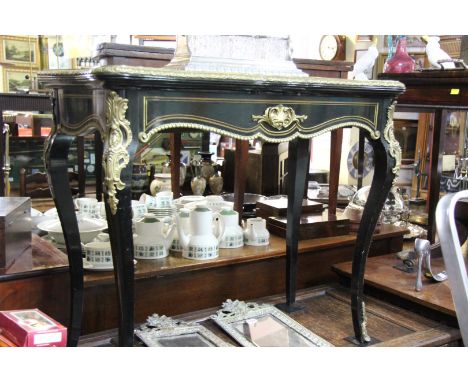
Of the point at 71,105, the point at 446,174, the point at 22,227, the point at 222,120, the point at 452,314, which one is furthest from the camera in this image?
the point at 446,174

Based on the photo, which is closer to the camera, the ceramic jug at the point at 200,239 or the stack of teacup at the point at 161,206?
the ceramic jug at the point at 200,239

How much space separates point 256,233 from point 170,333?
20.9 inches

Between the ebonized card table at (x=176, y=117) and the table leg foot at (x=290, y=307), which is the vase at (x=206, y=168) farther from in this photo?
the ebonized card table at (x=176, y=117)

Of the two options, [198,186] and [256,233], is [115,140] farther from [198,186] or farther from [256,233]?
[198,186]

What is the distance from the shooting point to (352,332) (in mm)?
1684

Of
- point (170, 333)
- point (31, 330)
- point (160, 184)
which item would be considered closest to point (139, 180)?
point (160, 184)

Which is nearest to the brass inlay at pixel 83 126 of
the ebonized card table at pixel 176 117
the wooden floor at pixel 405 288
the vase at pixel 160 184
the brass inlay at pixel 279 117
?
the ebonized card table at pixel 176 117

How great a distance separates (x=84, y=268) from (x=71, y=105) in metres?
0.50

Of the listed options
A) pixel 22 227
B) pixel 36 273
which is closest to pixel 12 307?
pixel 36 273

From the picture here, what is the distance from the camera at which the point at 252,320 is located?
1.72 m

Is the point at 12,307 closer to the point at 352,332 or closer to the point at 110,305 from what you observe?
the point at 110,305

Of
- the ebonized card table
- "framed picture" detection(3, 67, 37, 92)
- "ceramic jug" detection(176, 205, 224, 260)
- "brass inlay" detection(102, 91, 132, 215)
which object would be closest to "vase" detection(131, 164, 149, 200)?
"ceramic jug" detection(176, 205, 224, 260)

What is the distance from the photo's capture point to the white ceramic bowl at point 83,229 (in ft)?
5.94

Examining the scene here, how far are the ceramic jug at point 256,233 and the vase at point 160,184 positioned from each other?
166 cm
